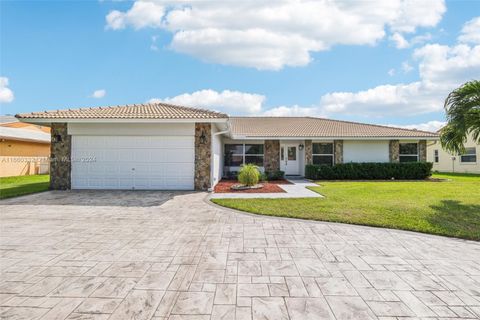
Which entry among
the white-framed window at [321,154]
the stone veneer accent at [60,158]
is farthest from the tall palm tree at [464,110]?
the stone veneer accent at [60,158]

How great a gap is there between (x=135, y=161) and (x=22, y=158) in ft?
45.9

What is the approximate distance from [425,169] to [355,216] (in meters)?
14.2

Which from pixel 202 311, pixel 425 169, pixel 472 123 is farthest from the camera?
pixel 425 169

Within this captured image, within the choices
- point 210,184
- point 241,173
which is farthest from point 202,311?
point 241,173

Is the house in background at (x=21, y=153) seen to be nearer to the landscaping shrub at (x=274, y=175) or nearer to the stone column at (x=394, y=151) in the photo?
the landscaping shrub at (x=274, y=175)

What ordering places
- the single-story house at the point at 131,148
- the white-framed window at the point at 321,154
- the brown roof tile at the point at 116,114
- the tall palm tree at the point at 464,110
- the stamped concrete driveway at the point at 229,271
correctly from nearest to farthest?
1. the stamped concrete driveway at the point at 229,271
2. the tall palm tree at the point at 464,110
3. the brown roof tile at the point at 116,114
4. the single-story house at the point at 131,148
5. the white-framed window at the point at 321,154

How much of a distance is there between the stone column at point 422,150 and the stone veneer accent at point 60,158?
21.9m

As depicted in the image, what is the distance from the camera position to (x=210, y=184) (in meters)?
11.9

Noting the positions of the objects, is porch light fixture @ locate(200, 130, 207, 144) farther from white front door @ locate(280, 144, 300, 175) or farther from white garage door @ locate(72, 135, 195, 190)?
white front door @ locate(280, 144, 300, 175)

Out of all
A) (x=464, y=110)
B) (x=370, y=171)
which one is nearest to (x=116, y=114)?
(x=464, y=110)

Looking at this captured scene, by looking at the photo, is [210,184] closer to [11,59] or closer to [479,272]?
[479,272]

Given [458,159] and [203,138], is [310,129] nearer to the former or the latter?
[203,138]

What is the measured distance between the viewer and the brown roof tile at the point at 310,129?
18.3m

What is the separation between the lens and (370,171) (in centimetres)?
1738
